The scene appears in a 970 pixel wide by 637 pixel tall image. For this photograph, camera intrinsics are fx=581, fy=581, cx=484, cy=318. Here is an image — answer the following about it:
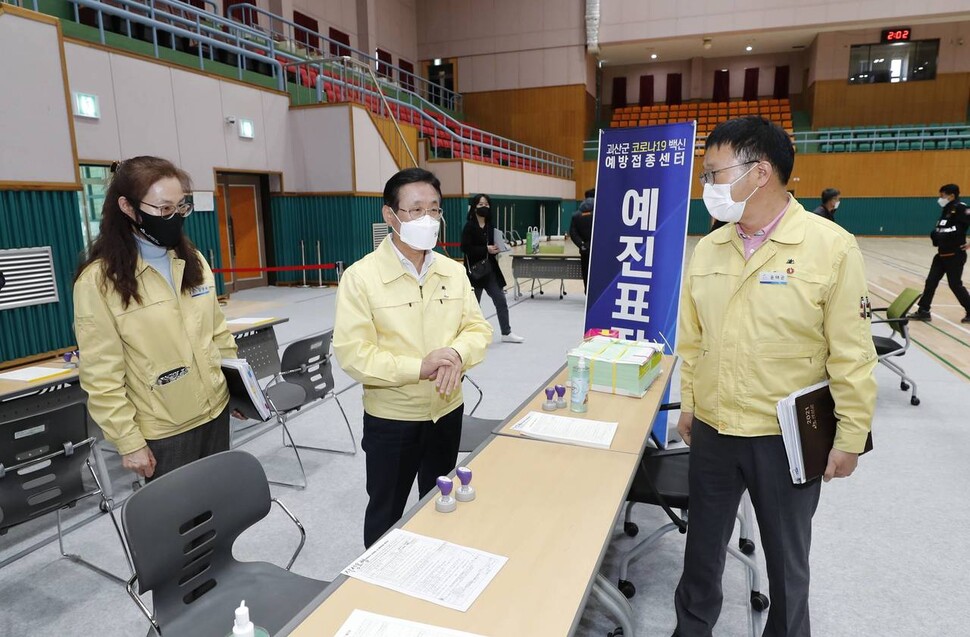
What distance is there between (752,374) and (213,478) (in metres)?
1.68

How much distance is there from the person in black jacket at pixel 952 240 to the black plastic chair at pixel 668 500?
591 centimetres

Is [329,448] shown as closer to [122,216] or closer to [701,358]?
[122,216]

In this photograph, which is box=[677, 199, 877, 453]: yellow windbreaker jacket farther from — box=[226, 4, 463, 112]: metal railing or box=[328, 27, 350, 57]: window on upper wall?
box=[328, 27, 350, 57]: window on upper wall

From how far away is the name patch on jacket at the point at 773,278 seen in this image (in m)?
1.64

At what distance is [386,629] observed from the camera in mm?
1188

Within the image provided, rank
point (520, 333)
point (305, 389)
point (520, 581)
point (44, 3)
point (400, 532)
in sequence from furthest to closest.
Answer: point (44, 3) < point (520, 333) < point (305, 389) < point (400, 532) < point (520, 581)

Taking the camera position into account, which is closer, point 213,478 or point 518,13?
point 213,478

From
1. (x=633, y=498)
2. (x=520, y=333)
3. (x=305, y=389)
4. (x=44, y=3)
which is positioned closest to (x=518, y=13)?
(x=44, y=3)

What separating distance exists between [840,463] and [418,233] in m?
1.50

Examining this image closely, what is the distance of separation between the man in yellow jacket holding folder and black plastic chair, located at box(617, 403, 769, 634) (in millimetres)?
430

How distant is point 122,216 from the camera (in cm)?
201

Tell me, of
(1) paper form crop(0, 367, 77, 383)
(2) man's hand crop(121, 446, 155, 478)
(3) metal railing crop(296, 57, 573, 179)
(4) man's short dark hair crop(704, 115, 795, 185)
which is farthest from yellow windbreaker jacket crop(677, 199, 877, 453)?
(3) metal railing crop(296, 57, 573, 179)

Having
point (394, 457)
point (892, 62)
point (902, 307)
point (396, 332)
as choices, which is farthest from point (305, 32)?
point (892, 62)

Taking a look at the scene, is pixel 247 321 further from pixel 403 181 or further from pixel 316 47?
pixel 316 47
